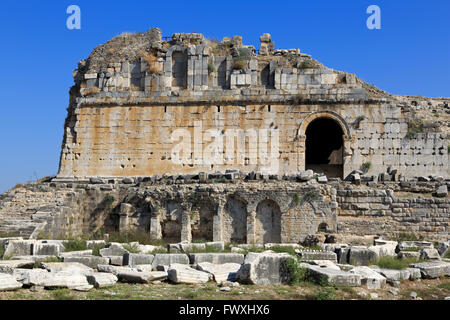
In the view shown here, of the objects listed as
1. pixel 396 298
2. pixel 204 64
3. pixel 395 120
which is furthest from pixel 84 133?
pixel 396 298

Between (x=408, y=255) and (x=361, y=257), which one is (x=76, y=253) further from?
(x=408, y=255)

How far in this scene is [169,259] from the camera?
1272 cm

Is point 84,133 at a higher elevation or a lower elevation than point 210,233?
higher

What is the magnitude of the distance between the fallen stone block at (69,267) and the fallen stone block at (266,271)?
2.95 m

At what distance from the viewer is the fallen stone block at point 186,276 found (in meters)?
10.7

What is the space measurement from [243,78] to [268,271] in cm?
1594

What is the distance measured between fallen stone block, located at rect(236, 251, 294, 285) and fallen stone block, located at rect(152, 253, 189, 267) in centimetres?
236

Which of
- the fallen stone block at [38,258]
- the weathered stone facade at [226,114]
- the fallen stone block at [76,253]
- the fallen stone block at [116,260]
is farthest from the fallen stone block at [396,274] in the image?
Result: the weathered stone facade at [226,114]

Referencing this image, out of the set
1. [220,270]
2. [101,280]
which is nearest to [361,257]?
[220,270]

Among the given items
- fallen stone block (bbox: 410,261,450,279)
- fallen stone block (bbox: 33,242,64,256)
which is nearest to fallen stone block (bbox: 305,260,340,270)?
fallen stone block (bbox: 410,261,450,279)

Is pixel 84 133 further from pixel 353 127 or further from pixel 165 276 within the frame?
pixel 165 276

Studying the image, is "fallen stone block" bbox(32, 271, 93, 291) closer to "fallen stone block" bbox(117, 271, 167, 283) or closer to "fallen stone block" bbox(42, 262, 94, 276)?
"fallen stone block" bbox(42, 262, 94, 276)
